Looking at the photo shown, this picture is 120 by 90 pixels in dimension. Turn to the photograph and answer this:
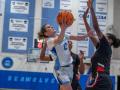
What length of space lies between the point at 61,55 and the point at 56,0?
3.01m

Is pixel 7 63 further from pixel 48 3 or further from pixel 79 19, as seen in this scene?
pixel 79 19

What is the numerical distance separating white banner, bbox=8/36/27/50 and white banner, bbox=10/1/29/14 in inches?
20.1

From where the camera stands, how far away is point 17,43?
6383mm

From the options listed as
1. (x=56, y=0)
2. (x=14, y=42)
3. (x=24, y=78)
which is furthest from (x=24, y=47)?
(x=56, y=0)

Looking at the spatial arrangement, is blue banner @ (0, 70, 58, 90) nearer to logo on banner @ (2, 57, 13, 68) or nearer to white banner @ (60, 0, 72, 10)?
logo on banner @ (2, 57, 13, 68)

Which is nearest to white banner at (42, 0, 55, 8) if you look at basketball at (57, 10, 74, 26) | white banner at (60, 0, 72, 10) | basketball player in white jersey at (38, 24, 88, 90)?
white banner at (60, 0, 72, 10)

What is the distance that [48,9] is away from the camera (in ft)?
21.5

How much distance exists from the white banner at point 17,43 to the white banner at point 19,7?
0.51 metres

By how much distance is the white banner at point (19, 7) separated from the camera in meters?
6.43

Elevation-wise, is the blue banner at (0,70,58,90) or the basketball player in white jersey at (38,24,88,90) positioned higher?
the basketball player in white jersey at (38,24,88,90)

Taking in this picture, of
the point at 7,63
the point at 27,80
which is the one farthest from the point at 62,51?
the point at 7,63

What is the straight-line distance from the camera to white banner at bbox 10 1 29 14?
21.1 ft

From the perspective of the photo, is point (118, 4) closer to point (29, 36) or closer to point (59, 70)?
point (29, 36)

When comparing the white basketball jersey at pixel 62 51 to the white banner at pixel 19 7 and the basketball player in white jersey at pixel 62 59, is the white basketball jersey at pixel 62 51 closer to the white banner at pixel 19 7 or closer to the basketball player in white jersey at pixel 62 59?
the basketball player in white jersey at pixel 62 59
